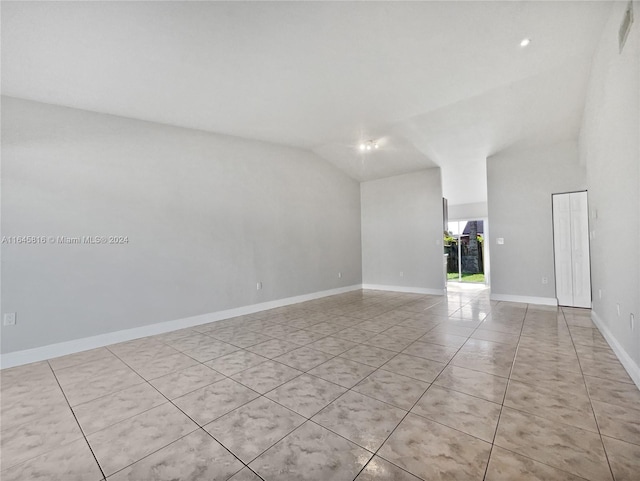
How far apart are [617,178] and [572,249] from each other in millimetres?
3214

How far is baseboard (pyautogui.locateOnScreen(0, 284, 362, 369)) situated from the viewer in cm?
303

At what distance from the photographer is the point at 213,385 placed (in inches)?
95.8

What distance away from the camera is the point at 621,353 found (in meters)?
2.65

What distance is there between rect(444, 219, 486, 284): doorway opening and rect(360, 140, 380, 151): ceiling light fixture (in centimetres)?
533

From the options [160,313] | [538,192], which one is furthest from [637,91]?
[160,313]

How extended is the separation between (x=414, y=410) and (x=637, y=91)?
2766 millimetres

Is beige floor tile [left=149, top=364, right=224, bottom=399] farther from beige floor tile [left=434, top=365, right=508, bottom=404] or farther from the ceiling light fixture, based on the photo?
the ceiling light fixture

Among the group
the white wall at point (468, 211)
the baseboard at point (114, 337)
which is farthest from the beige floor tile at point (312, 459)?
Result: the white wall at point (468, 211)

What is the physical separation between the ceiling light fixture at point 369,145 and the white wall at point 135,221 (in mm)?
1406

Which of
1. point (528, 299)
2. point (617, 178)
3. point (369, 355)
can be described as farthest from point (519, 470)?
point (528, 299)

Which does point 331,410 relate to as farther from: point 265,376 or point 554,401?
point 554,401

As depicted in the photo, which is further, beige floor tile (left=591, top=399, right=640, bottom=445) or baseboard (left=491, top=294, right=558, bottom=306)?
baseboard (left=491, top=294, right=558, bottom=306)

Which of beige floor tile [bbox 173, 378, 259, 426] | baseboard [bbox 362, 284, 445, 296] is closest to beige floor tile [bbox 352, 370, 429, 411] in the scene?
beige floor tile [bbox 173, 378, 259, 426]

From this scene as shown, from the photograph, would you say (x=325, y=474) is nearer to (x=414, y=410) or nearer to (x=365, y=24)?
(x=414, y=410)
